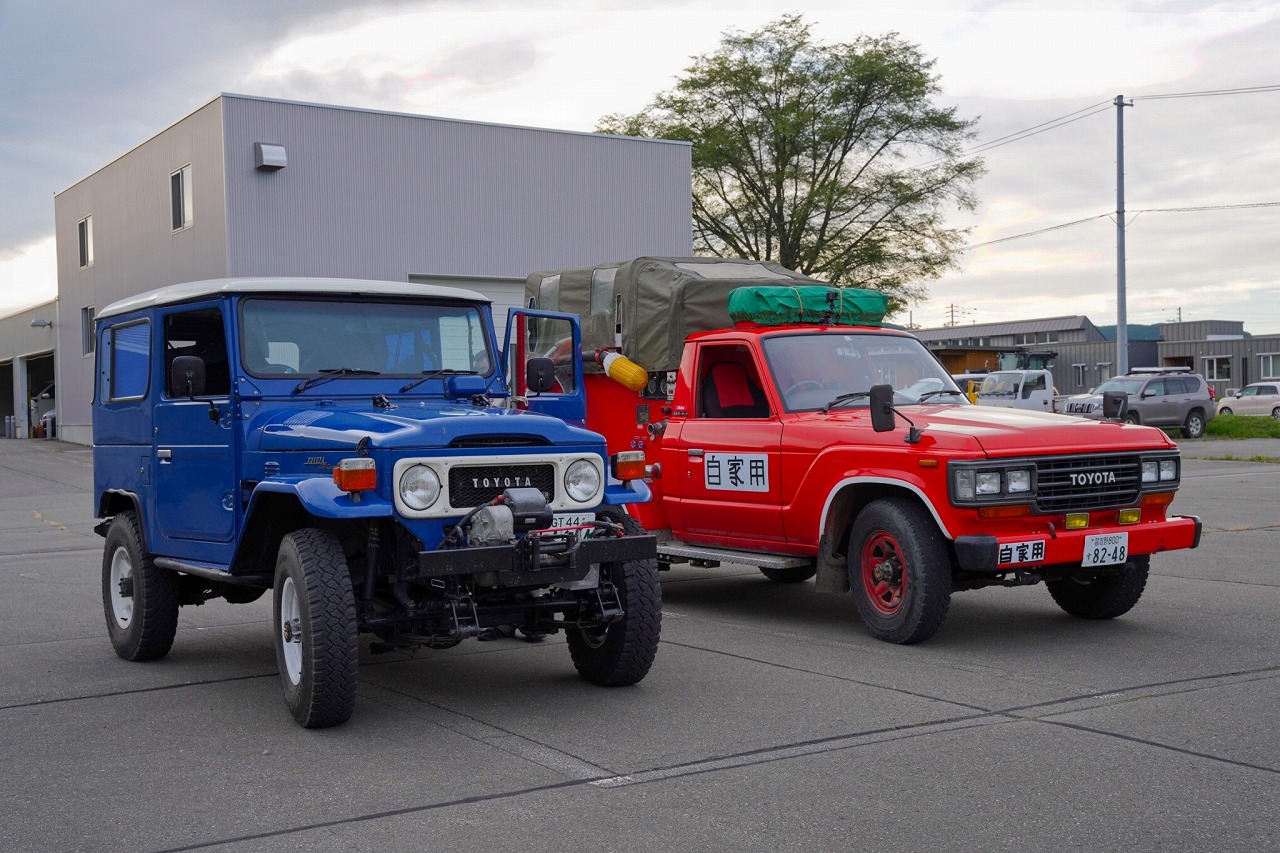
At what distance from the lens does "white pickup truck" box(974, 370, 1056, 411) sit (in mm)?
35938

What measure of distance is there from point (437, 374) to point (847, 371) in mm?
3229

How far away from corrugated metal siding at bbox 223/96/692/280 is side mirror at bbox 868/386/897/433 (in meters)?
22.5

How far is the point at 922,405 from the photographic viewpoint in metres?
9.14

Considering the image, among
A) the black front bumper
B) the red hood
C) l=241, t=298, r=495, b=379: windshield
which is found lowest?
the black front bumper

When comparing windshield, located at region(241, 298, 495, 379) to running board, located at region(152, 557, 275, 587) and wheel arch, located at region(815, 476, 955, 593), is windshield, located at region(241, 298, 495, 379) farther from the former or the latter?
wheel arch, located at region(815, 476, 955, 593)

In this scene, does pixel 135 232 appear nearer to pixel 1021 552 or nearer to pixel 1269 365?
pixel 1021 552

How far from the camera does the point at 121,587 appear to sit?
27.0ft

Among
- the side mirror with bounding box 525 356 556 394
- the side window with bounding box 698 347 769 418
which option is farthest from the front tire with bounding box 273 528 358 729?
the side window with bounding box 698 347 769 418

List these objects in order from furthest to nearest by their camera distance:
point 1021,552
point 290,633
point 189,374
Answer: point 1021,552 → point 189,374 → point 290,633

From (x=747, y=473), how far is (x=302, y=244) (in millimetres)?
21578

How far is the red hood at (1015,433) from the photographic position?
7664 millimetres

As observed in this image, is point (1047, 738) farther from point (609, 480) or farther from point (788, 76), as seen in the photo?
point (788, 76)

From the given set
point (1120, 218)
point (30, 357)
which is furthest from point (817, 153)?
point (30, 357)

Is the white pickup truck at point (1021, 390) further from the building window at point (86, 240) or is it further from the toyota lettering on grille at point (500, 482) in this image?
the toyota lettering on grille at point (500, 482)
